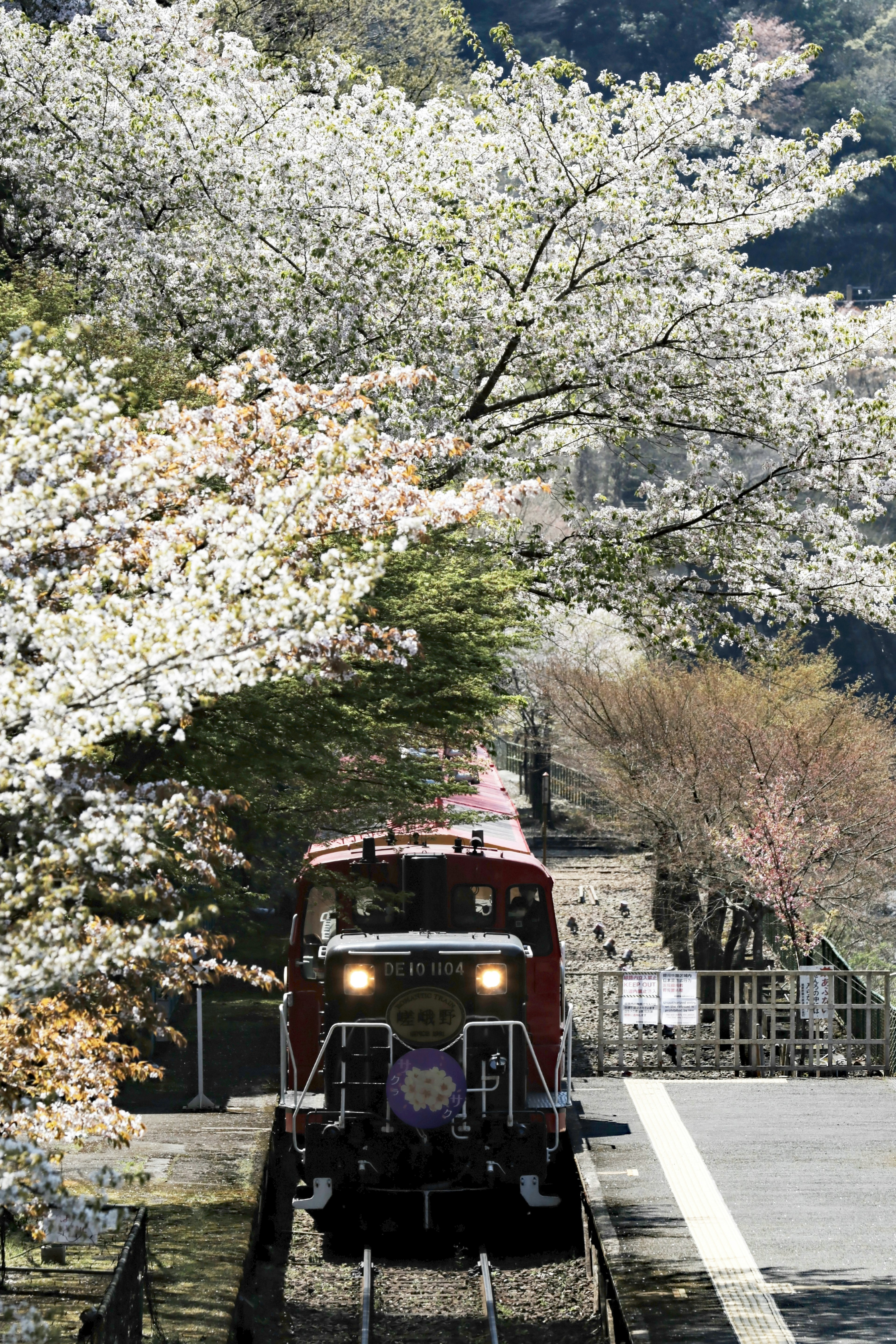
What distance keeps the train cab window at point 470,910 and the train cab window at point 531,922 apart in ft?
0.72

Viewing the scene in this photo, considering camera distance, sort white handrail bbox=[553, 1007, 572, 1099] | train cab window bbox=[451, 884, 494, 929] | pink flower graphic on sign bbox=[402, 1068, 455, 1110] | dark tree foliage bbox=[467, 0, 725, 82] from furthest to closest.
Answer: dark tree foliage bbox=[467, 0, 725, 82] → train cab window bbox=[451, 884, 494, 929] → white handrail bbox=[553, 1007, 572, 1099] → pink flower graphic on sign bbox=[402, 1068, 455, 1110]

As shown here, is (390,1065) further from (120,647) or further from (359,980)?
(120,647)

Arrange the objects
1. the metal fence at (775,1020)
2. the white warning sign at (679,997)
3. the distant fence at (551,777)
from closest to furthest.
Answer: the metal fence at (775,1020) < the white warning sign at (679,997) < the distant fence at (551,777)

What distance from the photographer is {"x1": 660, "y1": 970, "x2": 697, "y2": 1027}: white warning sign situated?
1659cm

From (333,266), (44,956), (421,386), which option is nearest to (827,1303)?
(44,956)

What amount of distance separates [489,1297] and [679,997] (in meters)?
6.82

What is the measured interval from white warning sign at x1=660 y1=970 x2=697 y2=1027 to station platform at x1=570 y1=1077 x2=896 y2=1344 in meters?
0.97

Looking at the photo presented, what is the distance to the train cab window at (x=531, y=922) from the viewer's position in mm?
12195

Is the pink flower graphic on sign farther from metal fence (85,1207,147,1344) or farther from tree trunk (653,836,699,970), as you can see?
tree trunk (653,836,699,970)

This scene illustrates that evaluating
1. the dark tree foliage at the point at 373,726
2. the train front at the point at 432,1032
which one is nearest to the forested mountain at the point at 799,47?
the train front at the point at 432,1032

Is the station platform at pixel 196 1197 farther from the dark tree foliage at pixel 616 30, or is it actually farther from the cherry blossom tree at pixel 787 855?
the dark tree foliage at pixel 616 30

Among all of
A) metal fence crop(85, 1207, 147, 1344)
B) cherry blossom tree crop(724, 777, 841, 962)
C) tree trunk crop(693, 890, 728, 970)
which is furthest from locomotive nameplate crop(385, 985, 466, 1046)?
tree trunk crop(693, 890, 728, 970)

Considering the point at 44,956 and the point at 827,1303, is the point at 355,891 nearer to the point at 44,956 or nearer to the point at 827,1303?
the point at 827,1303

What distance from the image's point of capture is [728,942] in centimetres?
2464
